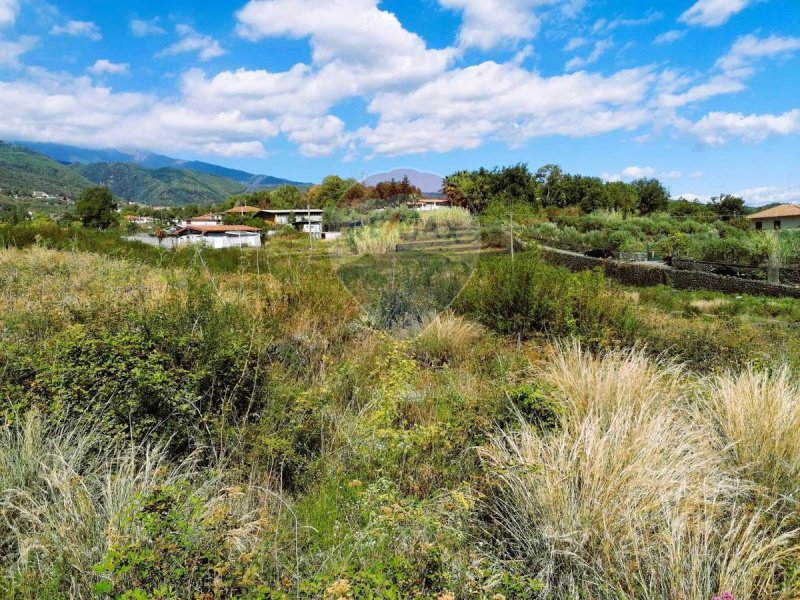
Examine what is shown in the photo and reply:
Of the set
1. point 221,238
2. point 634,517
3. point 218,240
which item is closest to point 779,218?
point 221,238

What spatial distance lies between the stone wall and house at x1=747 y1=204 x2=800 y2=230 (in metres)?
36.0

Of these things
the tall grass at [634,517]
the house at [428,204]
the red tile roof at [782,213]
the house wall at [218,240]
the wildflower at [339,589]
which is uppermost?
the red tile roof at [782,213]

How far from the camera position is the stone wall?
56.8ft

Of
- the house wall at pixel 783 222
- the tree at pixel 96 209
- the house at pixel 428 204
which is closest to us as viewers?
the house at pixel 428 204

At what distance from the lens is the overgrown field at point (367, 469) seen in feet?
6.49

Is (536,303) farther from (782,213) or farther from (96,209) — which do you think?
(96,209)

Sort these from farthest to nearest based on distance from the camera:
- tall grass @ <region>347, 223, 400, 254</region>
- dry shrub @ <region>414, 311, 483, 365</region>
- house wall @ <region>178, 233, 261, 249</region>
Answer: house wall @ <region>178, 233, 261, 249</region>, dry shrub @ <region>414, 311, 483, 365</region>, tall grass @ <region>347, 223, 400, 254</region>

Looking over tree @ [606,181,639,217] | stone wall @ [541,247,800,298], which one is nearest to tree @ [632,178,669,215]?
tree @ [606,181,639,217]

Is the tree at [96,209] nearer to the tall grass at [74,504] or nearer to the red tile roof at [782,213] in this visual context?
the tall grass at [74,504]

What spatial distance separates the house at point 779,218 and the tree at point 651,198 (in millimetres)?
9691

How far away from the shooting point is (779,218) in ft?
160

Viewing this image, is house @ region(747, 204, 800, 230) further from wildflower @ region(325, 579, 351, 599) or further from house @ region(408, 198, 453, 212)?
wildflower @ region(325, 579, 351, 599)

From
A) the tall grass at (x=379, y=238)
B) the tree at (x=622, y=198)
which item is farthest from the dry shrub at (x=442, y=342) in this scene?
the tree at (x=622, y=198)

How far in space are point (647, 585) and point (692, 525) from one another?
433 millimetres
